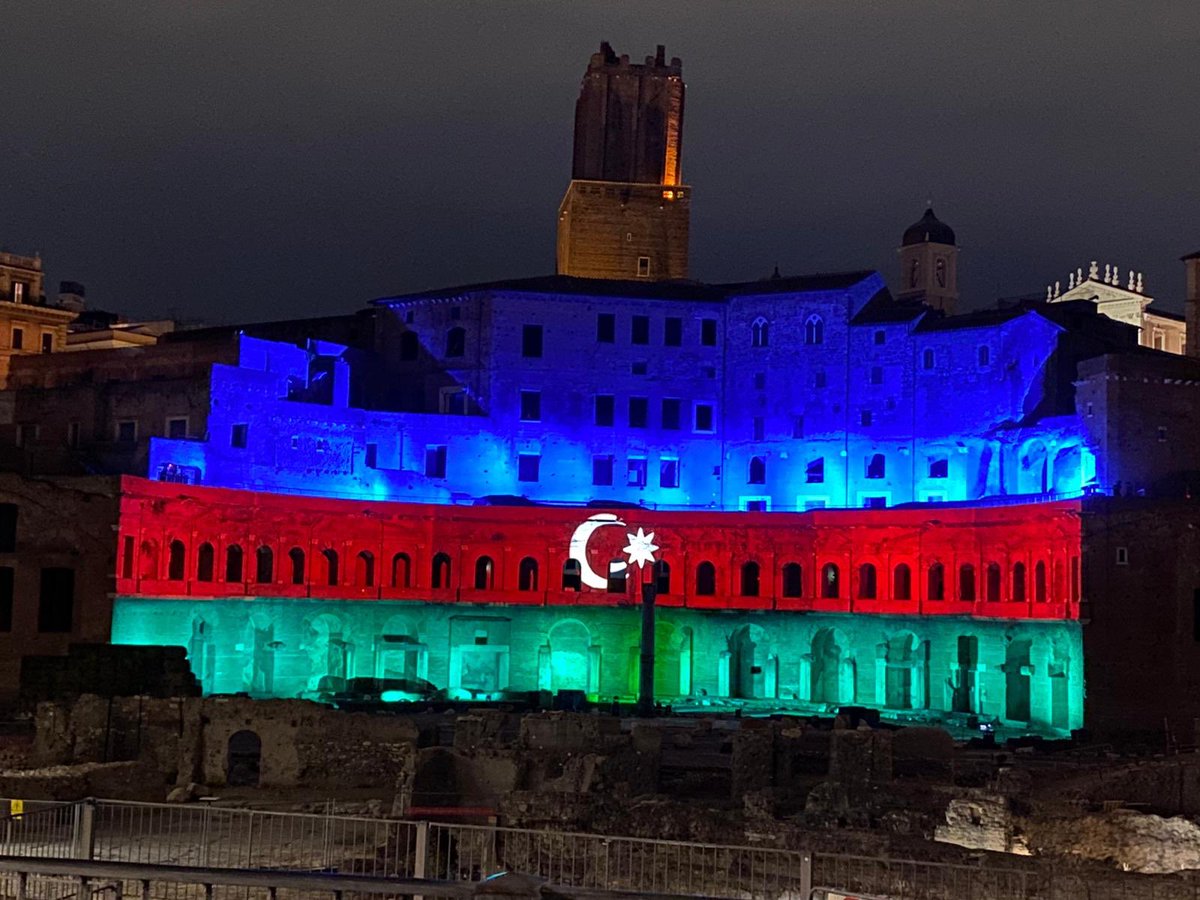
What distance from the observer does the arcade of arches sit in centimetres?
5312

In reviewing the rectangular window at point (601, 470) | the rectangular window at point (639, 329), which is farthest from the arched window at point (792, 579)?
the rectangular window at point (639, 329)

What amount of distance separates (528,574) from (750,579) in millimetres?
8771

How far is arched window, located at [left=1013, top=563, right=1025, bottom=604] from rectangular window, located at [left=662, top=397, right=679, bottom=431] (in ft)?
63.1

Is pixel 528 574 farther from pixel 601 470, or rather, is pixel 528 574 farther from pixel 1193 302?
pixel 1193 302

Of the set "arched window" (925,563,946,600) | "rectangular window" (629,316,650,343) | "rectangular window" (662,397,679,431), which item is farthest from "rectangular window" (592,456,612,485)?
Result: "arched window" (925,563,946,600)

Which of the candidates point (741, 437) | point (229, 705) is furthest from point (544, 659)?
point (229, 705)

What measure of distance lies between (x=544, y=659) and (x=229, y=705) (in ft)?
87.2

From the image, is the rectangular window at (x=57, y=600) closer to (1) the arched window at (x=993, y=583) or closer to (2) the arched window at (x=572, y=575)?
(2) the arched window at (x=572, y=575)

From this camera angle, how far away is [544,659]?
2399 inches

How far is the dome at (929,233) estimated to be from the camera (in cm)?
8258

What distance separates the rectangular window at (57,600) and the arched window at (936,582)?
2958 centimetres

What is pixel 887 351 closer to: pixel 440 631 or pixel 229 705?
pixel 440 631

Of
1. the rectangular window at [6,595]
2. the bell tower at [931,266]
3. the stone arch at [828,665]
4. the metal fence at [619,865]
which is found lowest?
the metal fence at [619,865]

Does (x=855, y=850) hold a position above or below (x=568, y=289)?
below
